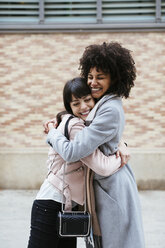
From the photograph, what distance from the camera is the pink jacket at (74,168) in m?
2.19

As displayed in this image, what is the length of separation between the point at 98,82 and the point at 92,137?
0.42 m

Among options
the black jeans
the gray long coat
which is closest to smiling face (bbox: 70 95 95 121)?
the gray long coat

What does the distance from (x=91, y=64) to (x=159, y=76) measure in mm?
4848

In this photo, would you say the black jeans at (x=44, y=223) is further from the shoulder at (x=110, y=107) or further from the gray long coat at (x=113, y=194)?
the shoulder at (x=110, y=107)

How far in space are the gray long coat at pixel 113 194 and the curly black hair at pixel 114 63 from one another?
10cm

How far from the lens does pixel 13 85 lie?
Answer: 6.97m

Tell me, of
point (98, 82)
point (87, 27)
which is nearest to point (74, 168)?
point (98, 82)

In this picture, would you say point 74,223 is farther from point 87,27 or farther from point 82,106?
point 87,27

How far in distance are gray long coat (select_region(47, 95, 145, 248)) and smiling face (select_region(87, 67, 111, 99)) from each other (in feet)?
0.31

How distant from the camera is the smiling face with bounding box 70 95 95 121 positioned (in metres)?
2.32

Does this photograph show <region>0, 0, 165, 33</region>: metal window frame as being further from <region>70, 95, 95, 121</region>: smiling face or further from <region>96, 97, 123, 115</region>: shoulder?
<region>96, 97, 123, 115</region>: shoulder

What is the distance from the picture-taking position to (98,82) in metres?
2.30

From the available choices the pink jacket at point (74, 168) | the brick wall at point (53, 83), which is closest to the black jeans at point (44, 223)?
the pink jacket at point (74, 168)

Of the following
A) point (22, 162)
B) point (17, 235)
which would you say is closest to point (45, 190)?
point (17, 235)
